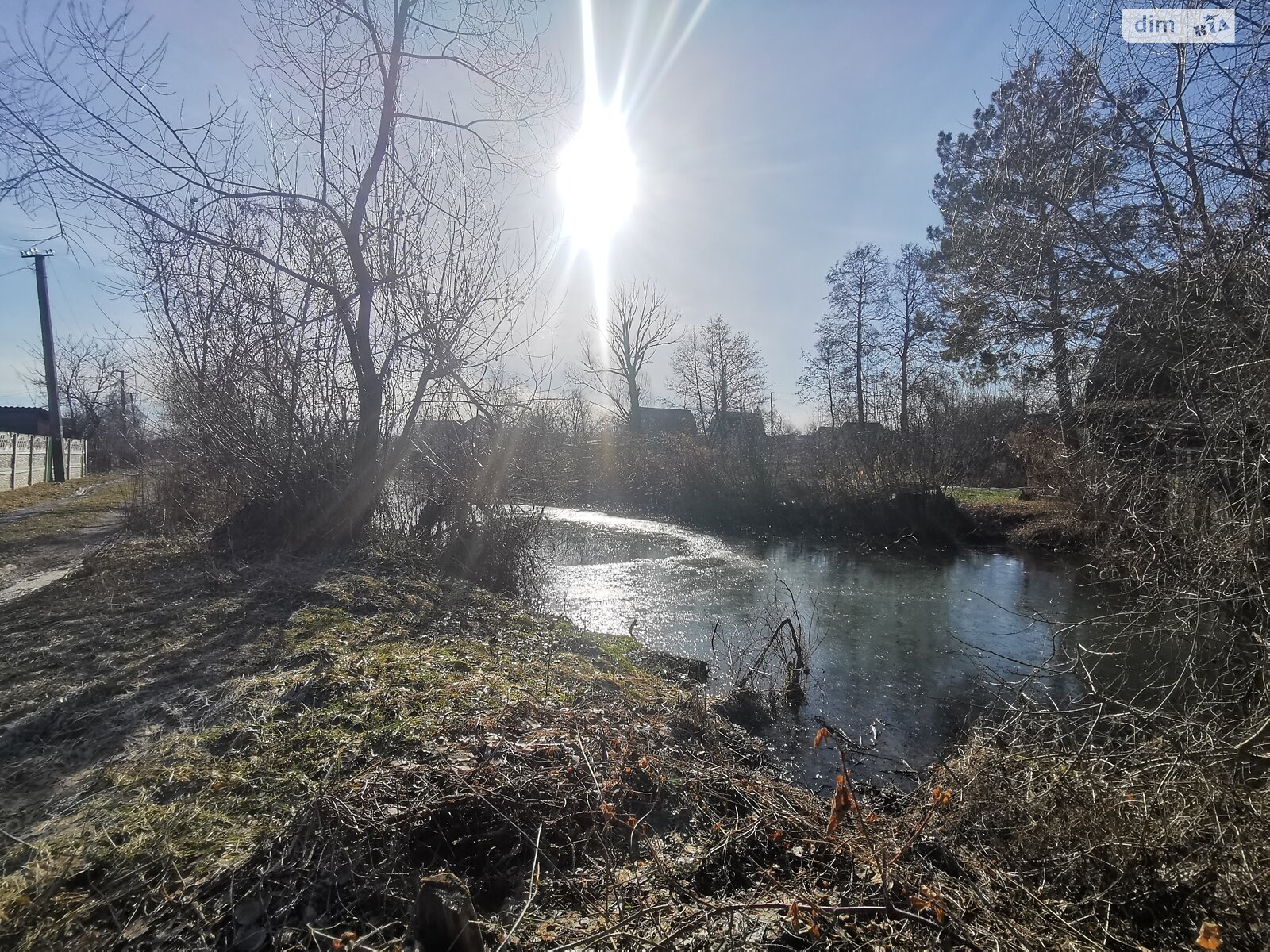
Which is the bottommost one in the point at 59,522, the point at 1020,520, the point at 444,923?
→ the point at 1020,520

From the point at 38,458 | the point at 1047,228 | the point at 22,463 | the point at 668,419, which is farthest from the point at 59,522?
the point at 668,419

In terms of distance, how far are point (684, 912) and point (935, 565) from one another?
13.6 m

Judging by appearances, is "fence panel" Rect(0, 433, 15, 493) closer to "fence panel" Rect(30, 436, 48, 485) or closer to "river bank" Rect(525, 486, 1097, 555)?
"fence panel" Rect(30, 436, 48, 485)

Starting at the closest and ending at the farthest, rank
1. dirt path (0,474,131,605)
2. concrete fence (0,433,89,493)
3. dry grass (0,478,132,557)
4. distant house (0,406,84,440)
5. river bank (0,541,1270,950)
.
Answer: river bank (0,541,1270,950), dirt path (0,474,131,605), dry grass (0,478,132,557), concrete fence (0,433,89,493), distant house (0,406,84,440)

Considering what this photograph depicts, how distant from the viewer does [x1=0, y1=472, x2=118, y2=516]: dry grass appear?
15.1m

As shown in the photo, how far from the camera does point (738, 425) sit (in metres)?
26.7

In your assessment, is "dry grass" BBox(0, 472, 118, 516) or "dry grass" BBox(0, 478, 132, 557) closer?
"dry grass" BBox(0, 478, 132, 557)

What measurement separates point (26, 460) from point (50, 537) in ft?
46.1

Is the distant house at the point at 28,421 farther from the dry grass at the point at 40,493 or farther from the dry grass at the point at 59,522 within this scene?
the dry grass at the point at 59,522

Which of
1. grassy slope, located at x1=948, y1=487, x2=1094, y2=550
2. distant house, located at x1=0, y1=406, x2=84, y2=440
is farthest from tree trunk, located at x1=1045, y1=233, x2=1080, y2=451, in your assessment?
distant house, located at x1=0, y1=406, x2=84, y2=440

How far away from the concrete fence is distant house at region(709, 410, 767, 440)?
23.2 meters

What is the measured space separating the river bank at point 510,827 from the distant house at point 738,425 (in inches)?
811

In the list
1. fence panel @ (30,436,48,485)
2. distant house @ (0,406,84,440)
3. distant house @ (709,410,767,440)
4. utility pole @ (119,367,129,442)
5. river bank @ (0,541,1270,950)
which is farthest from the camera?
distant house @ (0,406,84,440)

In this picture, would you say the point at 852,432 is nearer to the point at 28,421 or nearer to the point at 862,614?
the point at 862,614
